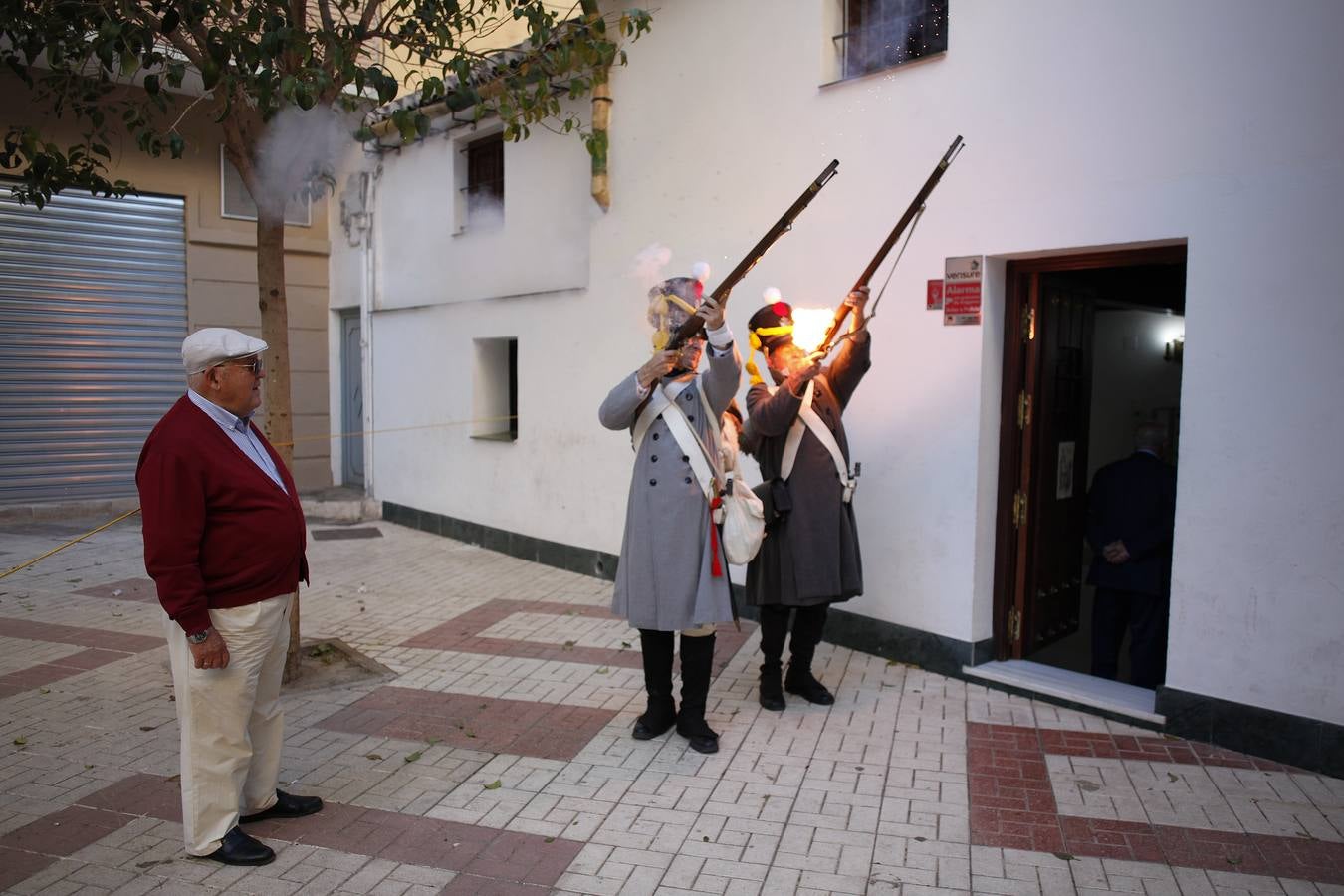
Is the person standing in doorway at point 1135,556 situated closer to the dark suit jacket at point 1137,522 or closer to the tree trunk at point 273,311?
the dark suit jacket at point 1137,522

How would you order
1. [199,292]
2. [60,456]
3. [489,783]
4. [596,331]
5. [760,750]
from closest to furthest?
[489,783] → [760,750] → [596,331] → [60,456] → [199,292]

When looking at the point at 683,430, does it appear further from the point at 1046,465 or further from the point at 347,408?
the point at 347,408

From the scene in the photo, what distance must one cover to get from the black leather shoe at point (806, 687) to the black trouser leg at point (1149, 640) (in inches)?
80.8

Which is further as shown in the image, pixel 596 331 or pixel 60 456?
pixel 60 456

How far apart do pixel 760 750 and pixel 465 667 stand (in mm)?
2079

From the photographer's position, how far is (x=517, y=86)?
20.1ft

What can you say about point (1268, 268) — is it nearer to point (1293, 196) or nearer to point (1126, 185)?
point (1293, 196)

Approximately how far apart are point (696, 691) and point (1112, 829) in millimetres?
1846

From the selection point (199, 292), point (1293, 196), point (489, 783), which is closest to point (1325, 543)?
point (1293, 196)

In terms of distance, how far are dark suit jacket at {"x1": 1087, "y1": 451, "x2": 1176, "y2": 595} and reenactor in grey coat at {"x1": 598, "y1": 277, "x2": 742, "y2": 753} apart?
9.29 feet

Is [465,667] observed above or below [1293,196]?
below

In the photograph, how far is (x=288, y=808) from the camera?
3969mm

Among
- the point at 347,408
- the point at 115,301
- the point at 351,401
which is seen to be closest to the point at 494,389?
the point at 351,401

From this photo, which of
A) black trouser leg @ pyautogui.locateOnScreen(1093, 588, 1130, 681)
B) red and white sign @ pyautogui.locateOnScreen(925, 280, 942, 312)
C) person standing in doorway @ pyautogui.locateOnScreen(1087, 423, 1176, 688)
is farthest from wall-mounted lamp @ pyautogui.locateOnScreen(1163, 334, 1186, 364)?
red and white sign @ pyautogui.locateOnScreen(925, 280, 942, 312)
